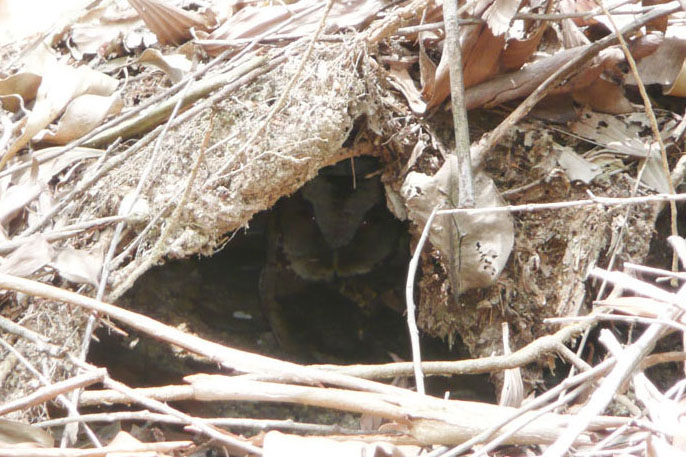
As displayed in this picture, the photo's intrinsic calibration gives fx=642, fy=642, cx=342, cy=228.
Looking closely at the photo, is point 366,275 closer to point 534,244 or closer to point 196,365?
point 196,365

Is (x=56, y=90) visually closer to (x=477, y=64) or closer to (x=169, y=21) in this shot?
(x=169, y=21)

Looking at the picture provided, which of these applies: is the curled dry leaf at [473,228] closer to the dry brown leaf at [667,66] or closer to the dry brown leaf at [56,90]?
the dry brown leaf at [667,66]

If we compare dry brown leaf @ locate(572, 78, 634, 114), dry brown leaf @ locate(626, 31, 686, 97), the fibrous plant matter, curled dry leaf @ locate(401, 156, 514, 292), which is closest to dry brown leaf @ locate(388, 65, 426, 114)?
the fibrous plant matter

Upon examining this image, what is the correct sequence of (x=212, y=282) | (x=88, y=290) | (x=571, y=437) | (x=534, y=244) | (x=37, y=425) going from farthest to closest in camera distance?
(x=212, y=282) → (x=534, y=244) → (x=88, y=290) → (x=37, y=425) → (x=571, y=437)

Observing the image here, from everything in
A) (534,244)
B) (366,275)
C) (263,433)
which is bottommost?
(366,275)

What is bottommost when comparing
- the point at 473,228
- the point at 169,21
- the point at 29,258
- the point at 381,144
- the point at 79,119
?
the point at 473,228

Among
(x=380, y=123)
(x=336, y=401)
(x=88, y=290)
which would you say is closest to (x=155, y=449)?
(x=336, y=401)

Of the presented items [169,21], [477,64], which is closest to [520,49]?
[477,64]
